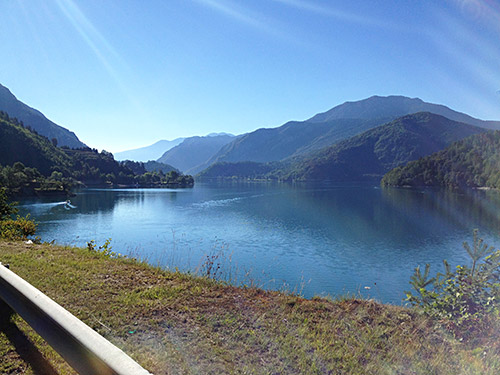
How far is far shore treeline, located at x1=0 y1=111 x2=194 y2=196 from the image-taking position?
76312 mm

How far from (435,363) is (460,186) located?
12834cm

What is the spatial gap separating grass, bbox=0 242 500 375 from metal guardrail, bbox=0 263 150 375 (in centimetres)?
48

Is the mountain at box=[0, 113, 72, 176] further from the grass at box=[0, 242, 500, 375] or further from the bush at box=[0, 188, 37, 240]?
the grass at box=[0, 242, 500, 375]

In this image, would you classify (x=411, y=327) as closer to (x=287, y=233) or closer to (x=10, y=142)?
(x=287, y=233)

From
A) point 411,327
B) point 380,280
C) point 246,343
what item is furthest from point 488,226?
point 246,343

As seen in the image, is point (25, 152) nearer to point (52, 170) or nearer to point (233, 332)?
point (52, 170)

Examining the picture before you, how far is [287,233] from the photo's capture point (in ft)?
103

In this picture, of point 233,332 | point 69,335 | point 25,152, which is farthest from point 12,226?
point 25,152

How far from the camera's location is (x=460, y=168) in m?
113

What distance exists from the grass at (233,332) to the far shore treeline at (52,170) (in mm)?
78808

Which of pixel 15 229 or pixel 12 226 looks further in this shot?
pixel 12 226

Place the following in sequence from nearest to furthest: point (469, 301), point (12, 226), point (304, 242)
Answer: point (469, 301), point (12, 226), point (304, 242)

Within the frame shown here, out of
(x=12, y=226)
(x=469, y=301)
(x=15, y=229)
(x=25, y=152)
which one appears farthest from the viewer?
(x=25, y=152)

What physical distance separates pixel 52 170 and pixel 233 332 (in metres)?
146
